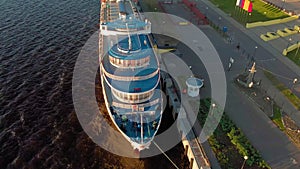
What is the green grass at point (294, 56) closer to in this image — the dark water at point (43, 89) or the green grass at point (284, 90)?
the green grass at point (284, 90)

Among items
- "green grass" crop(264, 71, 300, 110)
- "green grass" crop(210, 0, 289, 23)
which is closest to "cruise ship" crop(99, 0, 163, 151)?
"green grass" crop(264, 71, 300, 110)

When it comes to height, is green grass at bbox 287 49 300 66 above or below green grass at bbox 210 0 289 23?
below

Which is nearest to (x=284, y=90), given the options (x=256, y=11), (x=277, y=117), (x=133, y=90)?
(x=277, y=117)

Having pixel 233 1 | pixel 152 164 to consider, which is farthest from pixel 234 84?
pixel 233 1

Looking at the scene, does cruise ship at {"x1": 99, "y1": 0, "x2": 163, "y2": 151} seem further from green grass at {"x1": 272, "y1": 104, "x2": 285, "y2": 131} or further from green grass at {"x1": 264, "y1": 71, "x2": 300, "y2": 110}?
green grass at {"x1": 264, "y1": 71, "x2": 300, "y2": 110}

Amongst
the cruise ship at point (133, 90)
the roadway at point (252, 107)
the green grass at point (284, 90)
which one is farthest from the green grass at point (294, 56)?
the cruise ship at point (133, 90)

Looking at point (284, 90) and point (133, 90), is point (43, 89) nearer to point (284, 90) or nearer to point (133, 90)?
point (133, 90)

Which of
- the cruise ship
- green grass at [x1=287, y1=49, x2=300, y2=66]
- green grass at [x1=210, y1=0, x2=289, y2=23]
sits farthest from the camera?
green grass at [x1=210, y1=0, x2=289, y2=23]
